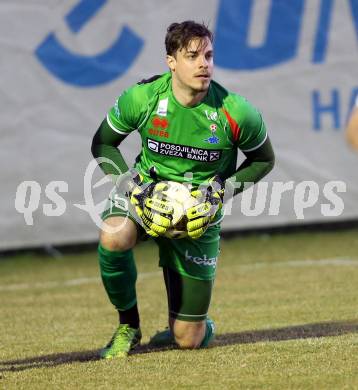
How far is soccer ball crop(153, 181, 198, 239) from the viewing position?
5.95 meters

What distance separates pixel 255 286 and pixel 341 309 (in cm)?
181

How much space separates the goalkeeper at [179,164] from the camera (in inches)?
239

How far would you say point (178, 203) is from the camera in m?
5.97

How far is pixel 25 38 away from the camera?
11023 mm

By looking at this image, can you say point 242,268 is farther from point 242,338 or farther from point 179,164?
point 179,164

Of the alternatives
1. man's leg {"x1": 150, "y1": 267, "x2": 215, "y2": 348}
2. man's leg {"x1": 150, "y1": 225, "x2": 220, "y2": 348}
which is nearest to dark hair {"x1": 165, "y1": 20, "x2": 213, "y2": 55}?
man's leg {"x1": 150, "y1": 225, "x2": 220, "y2": 348}

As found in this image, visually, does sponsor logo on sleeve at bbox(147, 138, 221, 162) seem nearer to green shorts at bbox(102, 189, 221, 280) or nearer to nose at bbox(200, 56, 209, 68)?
green shorts at bbox(102, 189, 221, 280)

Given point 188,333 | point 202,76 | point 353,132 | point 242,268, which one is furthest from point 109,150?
point 242,268

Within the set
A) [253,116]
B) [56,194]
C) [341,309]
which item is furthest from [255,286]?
[253,116]

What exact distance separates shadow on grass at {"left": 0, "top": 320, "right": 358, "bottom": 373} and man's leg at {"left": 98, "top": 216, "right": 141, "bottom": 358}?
14 centimetres

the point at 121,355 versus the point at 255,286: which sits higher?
the point at 121,355

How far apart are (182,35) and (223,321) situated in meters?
2.65

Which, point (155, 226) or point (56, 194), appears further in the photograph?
point (56, 194)

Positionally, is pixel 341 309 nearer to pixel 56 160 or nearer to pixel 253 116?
pixel 253 116
